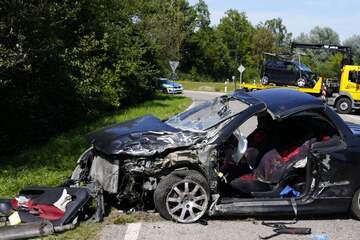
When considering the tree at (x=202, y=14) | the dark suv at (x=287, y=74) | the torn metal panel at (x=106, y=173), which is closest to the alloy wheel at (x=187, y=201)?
the torn metal panel at (x=106, y=173)

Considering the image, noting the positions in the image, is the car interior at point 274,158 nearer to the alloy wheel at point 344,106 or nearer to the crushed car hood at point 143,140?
the crushed car hood at point 143,140

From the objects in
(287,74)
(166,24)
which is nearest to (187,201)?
(287,74)

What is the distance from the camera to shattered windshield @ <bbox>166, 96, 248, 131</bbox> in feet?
20.4

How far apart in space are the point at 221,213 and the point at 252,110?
1.31 m

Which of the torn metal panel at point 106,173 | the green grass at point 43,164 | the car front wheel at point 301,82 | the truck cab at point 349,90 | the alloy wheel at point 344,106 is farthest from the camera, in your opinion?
the car front wheel at point 301,82

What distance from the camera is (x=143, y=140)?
596cm

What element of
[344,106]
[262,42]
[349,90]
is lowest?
[344,106]

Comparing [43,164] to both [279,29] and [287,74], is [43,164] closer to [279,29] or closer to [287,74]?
[287,74]

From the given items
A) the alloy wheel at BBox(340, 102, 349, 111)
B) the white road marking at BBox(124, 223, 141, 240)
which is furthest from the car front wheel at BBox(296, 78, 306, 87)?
the white road marking at BBox(124, 223, 141, 240)

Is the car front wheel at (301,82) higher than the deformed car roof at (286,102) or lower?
lower

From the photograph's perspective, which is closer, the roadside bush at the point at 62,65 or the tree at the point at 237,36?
the roadside bush at the point at 62,65

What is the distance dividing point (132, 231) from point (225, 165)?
5.19 feet

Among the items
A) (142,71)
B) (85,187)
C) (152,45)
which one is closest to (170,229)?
(85,187)

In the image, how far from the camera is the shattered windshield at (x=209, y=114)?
6.21 meters
